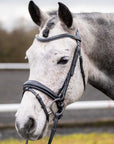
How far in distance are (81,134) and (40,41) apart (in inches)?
122

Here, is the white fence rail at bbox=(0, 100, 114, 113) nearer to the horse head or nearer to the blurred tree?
the horse head

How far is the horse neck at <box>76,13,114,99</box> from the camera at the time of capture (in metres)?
2.68

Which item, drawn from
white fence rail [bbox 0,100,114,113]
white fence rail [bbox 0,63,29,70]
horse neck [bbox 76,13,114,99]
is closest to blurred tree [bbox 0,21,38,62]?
white fence rail [bbox 0,63,29,70]

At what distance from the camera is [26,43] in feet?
59.0

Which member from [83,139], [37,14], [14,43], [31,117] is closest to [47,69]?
[31,117]

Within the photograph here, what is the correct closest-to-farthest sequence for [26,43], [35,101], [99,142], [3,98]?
1. [35,101]
2. [99,142]
3. [3,98]
4. [26,43]

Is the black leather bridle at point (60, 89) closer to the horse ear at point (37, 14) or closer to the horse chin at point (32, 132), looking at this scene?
the horse chin at point (32, 132)

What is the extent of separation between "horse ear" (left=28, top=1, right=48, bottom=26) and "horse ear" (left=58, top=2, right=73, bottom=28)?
0.17 m

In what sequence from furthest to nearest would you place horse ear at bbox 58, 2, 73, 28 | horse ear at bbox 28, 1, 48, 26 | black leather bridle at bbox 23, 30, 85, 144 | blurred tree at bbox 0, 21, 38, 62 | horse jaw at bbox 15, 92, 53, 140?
blurred tree at bbox 0, 21, 38, 62
horse ear at bbox 28, 1, 48, 26
horse ear at bbox 58, 2, 73, 28
black leather bridle at bbox 23, 30, 85, 144
horse jaw at bbox 15, 92, 53, 140

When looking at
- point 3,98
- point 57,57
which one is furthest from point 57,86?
point 3,98

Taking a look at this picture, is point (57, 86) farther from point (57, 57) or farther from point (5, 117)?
point (5, 117)

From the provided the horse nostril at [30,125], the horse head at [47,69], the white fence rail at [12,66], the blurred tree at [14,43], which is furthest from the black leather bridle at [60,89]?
the blurred tree at [14,43]

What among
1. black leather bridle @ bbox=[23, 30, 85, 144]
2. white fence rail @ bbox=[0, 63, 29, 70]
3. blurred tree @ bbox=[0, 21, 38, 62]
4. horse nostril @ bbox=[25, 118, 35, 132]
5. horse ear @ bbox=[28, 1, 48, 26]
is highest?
horse ear @ bbox=[28, 1, 48, 26]

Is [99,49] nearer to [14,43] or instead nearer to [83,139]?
[83,139]
